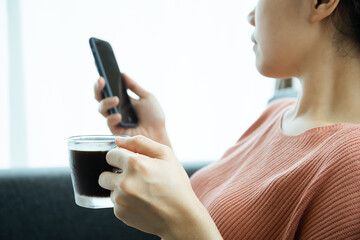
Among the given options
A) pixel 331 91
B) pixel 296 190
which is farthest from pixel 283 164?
pixel 331 91

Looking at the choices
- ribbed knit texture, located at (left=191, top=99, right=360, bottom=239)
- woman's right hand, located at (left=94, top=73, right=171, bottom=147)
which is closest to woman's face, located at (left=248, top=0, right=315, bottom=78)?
ribbed knit texture, located at (left=191, top=99, right=360, bottom=239)

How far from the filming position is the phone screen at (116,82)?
3.57 ft

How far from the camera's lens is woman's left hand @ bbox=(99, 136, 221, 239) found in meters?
0.51

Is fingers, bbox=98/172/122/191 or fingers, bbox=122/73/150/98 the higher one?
fingers, bbox=122/73/150/98

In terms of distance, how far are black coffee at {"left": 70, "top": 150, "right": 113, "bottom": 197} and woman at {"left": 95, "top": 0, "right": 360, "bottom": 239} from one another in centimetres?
3

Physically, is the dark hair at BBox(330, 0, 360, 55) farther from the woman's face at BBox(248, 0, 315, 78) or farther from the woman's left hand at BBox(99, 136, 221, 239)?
the woman's left hand at BBox(99, 136, 221, 239)

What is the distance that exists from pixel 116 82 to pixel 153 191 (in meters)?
0.68

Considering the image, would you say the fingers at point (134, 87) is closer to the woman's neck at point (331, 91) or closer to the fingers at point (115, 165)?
the woman's neck at point (331, 91)

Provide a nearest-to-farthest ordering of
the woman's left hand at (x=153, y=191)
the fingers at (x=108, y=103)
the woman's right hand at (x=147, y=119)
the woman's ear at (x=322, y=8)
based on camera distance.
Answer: the woman's left hand at (x=153, y=191), the woman's ear at (x=322, y=8), the fingers at (x=108, y=103), the woman's right hand at (x=147, y=119)

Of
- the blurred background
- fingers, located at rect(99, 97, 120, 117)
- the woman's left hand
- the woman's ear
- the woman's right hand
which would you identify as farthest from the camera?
the blurred background

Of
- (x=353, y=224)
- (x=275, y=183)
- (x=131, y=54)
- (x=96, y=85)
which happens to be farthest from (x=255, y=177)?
(x=131, y=54)

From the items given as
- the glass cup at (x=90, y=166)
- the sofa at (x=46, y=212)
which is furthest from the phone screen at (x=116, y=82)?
the glass cup at (x=90, y=166)

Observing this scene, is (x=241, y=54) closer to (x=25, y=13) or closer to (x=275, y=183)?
(x=25, y=13)

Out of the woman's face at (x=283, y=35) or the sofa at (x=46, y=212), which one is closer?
the woman's face at (x=283, y=35)
